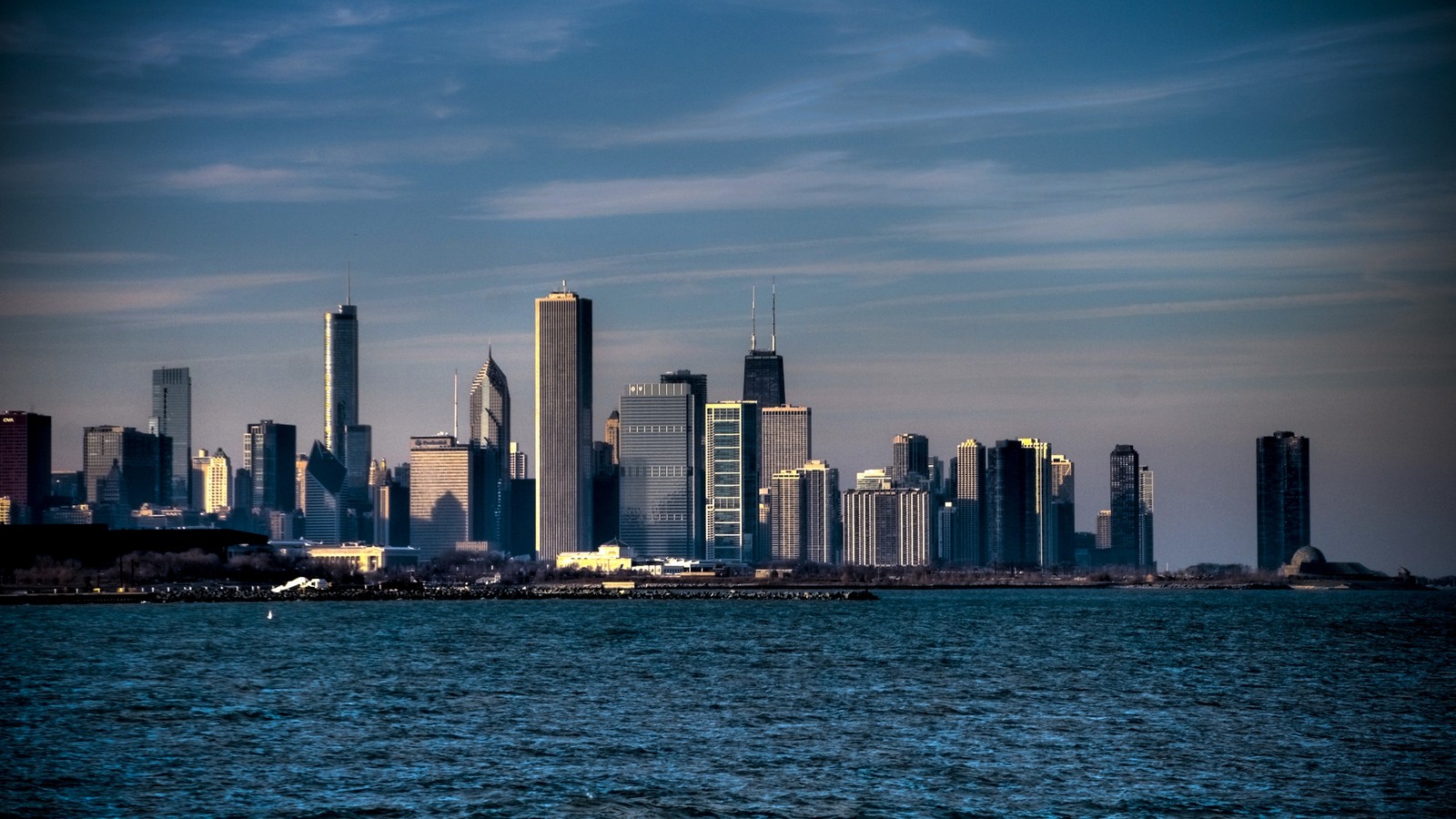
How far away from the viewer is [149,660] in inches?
4016

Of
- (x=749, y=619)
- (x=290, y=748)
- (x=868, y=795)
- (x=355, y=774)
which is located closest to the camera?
(x=868, y=795)

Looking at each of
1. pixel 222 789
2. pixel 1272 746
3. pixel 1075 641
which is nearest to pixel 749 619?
pixel 1075 641

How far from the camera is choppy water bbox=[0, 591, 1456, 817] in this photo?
4947 centimetres

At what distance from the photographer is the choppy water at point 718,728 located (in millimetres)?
49469

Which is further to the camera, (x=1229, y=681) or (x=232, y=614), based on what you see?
(x=232, y=614)

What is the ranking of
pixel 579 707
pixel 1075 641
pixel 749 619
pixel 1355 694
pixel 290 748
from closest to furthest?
1. pixel 290 748
2. pixel 579 707
3. pixel 1355 694
4. pixel 1075 641
5. pixel 749 619

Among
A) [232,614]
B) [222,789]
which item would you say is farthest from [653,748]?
[232,614]

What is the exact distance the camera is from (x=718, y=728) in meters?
65.8

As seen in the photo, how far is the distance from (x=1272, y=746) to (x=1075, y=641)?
6968 cm

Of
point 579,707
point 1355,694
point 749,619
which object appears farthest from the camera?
point 749,619

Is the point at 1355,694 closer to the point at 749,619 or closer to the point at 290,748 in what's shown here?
the point at 290,748

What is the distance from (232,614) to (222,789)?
455 ft

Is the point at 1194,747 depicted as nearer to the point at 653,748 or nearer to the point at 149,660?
the point at 653,748

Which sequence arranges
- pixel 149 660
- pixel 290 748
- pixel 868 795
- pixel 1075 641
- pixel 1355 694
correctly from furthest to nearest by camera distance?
pixel 1075 641
pixel 149 660
pixel 1355 694
pixel 290 748
pixel 868 795
